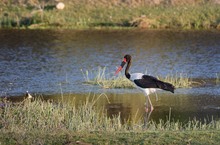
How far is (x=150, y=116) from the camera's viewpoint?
18.4 meters

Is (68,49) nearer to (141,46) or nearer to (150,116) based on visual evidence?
(141,46)

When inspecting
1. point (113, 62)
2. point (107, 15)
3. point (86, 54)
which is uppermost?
point (107, 15)

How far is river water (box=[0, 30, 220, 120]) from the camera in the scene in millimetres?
20641

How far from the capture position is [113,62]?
3031 cm

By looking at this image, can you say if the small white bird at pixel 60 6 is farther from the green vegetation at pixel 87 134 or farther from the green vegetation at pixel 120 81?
the green vegetation at pixel 87 134

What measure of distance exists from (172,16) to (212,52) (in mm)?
12762

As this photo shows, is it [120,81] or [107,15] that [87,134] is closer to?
[120,81]

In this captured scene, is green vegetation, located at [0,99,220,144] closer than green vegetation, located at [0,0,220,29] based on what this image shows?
Yes

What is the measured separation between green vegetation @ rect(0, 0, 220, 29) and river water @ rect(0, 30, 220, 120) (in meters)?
2.31

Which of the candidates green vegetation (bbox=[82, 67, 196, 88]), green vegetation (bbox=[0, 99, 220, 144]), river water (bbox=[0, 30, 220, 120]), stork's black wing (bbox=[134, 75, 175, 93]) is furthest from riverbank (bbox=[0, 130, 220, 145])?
green vegetation (bbox=[82, 67, 196, 88])

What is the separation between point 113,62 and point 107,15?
16566 mm

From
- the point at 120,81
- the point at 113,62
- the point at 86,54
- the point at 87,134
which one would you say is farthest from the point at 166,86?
the point at 86,54

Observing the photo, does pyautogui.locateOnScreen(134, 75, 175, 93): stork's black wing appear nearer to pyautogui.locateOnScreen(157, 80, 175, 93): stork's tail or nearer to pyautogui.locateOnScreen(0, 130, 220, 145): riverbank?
pyautogui.locateOnScreen(157, 80, 175, 93): stork's tail

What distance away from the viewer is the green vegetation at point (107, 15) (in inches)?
1778
